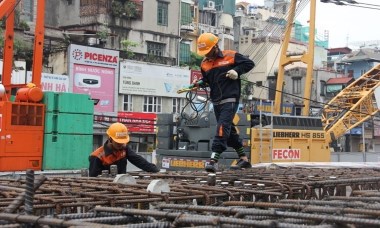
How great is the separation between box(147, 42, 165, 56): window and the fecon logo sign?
1020 inches

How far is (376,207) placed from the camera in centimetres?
318

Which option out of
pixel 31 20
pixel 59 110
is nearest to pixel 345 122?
pixel 59 110

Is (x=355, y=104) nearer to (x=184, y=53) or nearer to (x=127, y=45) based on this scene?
(x=127, y=45)

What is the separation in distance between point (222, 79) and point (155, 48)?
34494 millimetres

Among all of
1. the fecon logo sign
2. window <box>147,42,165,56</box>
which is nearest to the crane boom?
the fecon logo sign

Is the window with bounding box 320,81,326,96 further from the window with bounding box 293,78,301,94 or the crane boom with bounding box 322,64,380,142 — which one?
the crane boom with bounding box 322,64,380,142

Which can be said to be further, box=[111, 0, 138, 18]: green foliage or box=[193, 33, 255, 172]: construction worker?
box=[111, 0, 138, 18]: green foliage

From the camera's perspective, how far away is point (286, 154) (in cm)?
1524

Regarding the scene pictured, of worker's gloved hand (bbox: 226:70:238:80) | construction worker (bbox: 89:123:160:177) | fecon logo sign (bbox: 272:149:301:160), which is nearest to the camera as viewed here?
worker's gloved hand (bbox: 226:70:238:80)

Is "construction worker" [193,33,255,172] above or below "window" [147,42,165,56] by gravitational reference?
below

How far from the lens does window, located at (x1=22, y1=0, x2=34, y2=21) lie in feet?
134

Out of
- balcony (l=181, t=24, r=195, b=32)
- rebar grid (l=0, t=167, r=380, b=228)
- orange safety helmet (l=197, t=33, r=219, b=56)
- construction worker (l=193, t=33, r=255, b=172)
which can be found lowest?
rebar grid (l=0, t=167, r=380, b=228)

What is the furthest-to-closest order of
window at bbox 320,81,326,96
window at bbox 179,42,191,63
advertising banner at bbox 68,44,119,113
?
window at bbox 320,81,326,96 → window at bbox 179,42,191,63 → advertising banner at bbox 68,44,119,113

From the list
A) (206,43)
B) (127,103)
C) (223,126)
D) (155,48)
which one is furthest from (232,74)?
(155,48)
